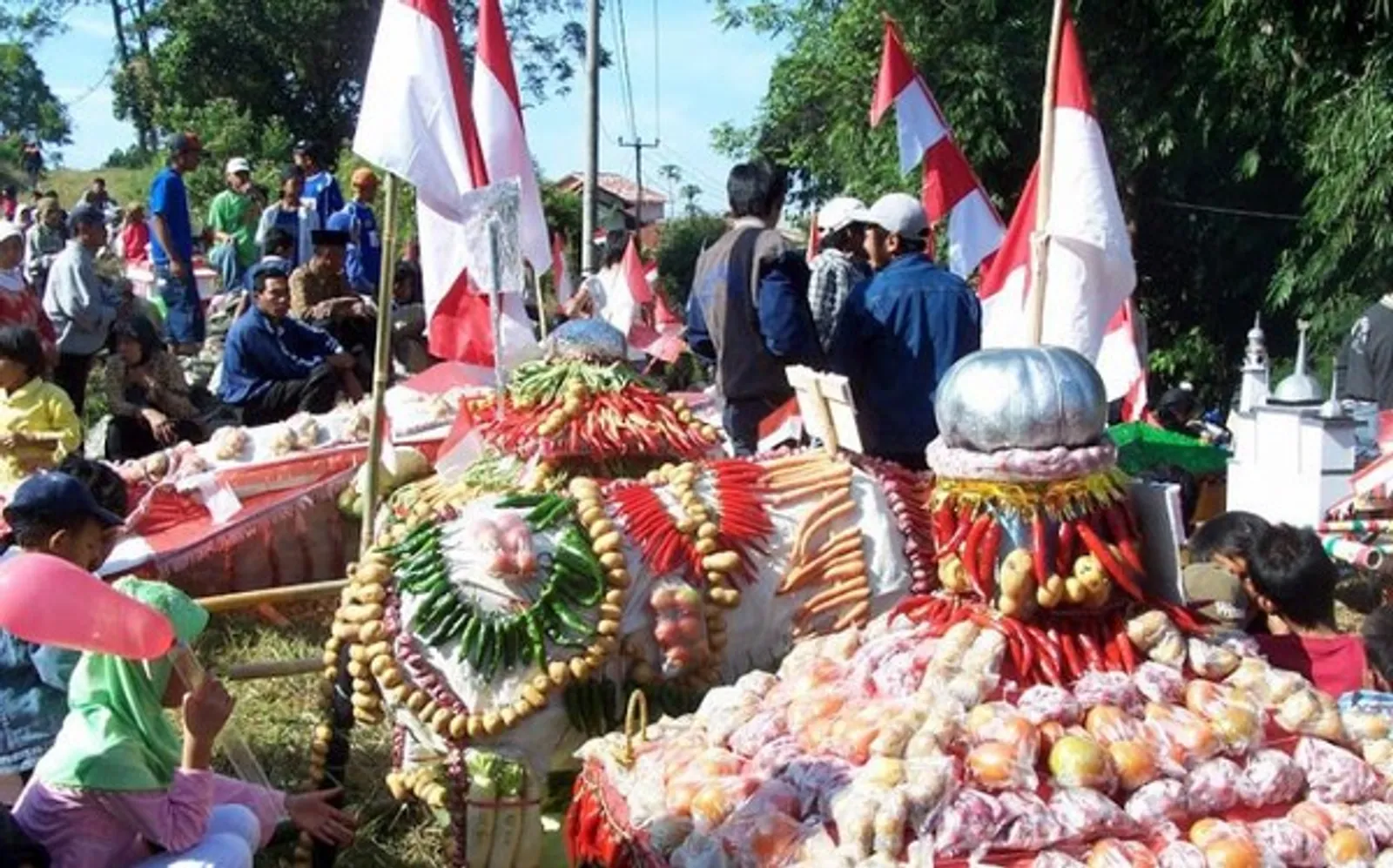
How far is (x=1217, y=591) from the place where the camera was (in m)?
4.66

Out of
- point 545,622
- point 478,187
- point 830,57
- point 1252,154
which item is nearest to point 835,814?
point 545,622

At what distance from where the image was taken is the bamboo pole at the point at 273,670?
537 centimetres

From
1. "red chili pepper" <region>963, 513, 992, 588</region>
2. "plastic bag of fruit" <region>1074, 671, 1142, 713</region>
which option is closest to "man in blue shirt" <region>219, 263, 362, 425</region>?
"red chili pepper" <region>963, 513, 992, 588</region>

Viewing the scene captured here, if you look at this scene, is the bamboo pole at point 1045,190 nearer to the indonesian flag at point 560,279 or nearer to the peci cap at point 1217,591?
the peci cap at point 1217,591

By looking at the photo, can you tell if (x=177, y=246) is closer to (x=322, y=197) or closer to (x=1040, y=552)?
(x=322, y=197)

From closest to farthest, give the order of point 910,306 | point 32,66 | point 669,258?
point 910,306, point 669,258, point 32,66

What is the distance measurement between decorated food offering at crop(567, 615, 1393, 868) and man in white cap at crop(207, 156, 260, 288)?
37.2 ft

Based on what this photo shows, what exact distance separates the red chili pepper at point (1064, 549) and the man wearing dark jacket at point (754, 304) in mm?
2930

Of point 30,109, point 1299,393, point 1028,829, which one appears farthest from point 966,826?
point 30,109

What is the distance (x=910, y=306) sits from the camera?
5.87 metres

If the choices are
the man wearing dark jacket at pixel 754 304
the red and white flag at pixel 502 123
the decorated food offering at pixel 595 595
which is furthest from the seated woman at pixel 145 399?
the decorated food offering at pixel 595 595

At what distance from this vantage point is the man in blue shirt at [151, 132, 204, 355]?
12148 mm

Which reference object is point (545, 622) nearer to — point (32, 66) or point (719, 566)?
point (719, 566)

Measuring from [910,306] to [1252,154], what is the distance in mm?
9308
